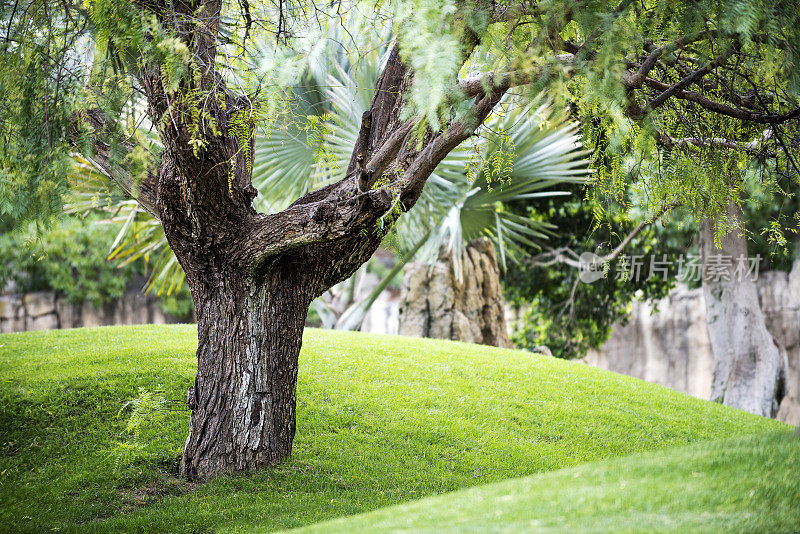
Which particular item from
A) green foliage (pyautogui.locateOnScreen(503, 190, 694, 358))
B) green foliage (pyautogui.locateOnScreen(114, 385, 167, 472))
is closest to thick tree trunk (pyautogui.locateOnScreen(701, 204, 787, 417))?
green foliage (pyautogui.locateOnScreen(503, 190, 694, 358))

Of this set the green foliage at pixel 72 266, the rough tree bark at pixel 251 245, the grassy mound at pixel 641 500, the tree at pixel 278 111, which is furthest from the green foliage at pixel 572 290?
the grassy mound at pixel 641 500

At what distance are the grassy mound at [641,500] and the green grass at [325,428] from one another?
4.50 feet

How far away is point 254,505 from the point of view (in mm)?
4750

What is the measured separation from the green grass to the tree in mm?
517

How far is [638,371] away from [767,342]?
4482mm

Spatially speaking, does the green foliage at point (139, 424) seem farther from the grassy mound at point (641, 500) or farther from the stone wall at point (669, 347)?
the stone wall at point (669, 347)

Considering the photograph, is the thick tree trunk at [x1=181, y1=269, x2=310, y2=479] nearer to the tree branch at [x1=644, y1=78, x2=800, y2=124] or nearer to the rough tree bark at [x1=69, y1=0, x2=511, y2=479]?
the rough tree bark at [x1=69, y1=0, x2=511, y2=479]

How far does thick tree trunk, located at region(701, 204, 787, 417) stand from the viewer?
10.5 metres

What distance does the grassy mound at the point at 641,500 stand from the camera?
2.83 m

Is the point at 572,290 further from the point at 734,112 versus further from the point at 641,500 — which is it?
the point at 641,500

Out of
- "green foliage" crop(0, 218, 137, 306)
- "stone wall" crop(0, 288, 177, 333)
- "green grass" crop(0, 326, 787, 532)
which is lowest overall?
"green grass" crop(0, 326, 787, 532)

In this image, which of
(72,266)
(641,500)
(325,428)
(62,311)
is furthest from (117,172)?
(62,311)

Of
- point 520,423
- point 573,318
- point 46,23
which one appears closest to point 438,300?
point 573,318

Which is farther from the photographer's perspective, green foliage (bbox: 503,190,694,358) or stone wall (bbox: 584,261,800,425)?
stone wall (bbox: 584,261,800,425)
